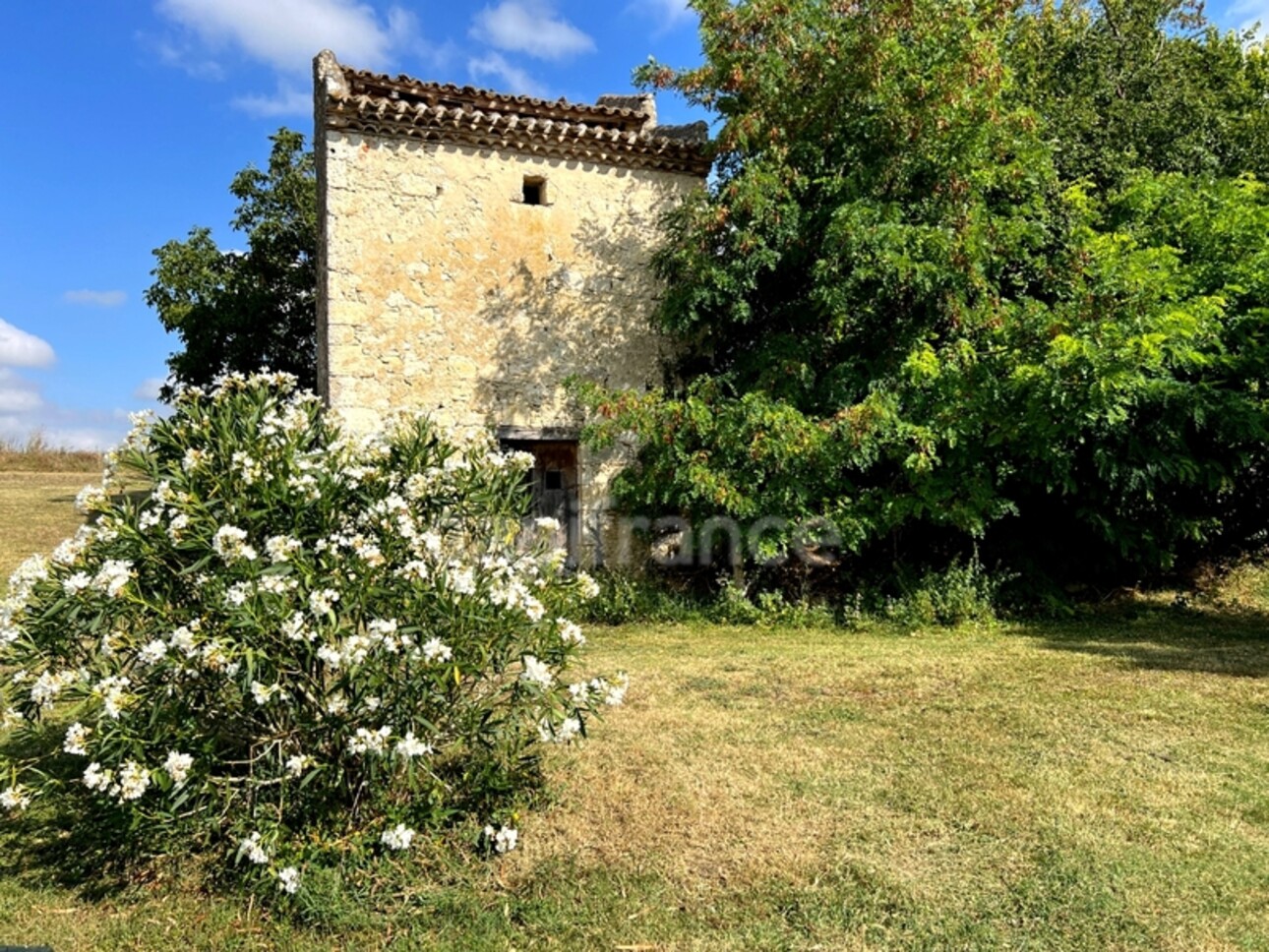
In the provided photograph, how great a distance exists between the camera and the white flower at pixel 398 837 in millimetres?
3219

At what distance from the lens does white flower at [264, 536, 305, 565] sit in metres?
3.09

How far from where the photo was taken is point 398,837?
10.6ft

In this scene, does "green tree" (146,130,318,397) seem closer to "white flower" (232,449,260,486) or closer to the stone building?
the stone building

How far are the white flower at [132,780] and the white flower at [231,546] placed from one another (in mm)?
737

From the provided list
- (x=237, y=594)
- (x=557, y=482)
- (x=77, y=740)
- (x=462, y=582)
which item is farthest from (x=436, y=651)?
(x=557, y=482)

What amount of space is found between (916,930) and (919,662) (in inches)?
157

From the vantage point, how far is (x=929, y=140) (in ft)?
28.4

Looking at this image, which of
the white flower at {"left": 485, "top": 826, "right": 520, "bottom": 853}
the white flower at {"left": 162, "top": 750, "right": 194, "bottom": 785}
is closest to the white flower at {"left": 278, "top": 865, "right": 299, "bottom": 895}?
the white flower at {"left": 162, "top": 750, "right": 194, "bottom": 785}

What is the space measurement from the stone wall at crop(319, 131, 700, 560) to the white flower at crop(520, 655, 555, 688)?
604cm

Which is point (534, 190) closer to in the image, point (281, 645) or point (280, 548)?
point (280, 548)

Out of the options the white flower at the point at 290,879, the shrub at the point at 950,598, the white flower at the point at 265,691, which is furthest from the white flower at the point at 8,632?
the shrub at the point at 950,598

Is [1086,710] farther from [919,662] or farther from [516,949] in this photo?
[516,949]

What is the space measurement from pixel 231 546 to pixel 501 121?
731 cm

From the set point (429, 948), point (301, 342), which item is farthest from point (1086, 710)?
point (301, 342)
